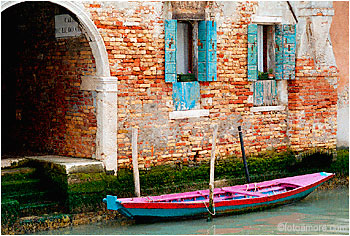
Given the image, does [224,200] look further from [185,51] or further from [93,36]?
[93,36]

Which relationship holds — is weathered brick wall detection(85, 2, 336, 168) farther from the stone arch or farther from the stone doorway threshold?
the stone doorway threshold

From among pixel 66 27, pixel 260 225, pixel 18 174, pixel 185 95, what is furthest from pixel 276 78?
pixel 18 174

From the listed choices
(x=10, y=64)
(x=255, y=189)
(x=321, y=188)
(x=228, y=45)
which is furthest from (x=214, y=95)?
(x=10, y=64)

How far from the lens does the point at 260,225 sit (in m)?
10.0

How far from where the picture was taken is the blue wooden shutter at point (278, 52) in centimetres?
1236

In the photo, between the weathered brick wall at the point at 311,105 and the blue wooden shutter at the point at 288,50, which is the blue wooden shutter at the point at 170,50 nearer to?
the blue wooden shutter at the point at 288,50

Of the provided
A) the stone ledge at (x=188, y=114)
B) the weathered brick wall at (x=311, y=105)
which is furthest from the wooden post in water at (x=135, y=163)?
the weathered brick wall at (x=311, y=105)

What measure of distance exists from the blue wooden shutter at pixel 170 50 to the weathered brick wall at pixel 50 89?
120 cm

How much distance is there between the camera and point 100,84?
1015 cm

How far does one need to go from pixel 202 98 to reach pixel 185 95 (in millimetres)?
334

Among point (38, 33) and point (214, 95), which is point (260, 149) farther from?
point (38, 33)

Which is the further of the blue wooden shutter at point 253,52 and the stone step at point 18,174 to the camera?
the blue wooden shutter at point 253,52

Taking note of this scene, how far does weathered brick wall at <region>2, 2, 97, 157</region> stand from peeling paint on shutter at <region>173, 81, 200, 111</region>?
4.68 feet

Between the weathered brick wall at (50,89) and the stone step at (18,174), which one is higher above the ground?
the weathered brick wall at (50,89)
